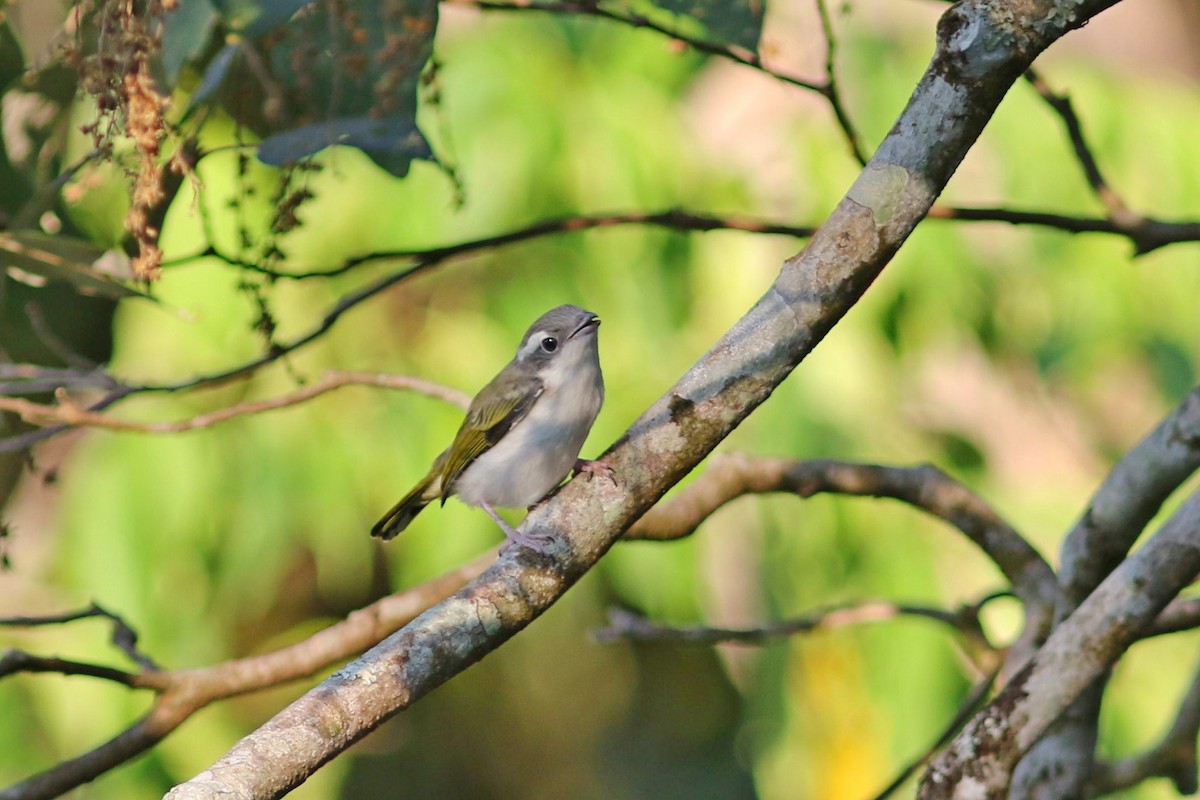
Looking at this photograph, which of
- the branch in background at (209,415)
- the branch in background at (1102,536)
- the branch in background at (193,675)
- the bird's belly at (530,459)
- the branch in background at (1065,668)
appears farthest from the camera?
the bird's belly at (530,459)

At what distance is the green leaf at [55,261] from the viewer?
2930mm

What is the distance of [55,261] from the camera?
2.93m

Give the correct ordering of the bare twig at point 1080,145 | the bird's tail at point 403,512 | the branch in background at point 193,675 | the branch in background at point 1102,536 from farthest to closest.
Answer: the bird's tail at point 403,512 → the bare twig at point 1080,145 → the branch in background at point 1102,536 → the branch in background at point 193,675

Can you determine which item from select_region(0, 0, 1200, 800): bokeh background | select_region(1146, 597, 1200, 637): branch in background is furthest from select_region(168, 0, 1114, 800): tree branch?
select_region(0, 0, 1200, 800): bokeh background

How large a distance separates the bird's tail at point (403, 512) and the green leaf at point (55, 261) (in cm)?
127

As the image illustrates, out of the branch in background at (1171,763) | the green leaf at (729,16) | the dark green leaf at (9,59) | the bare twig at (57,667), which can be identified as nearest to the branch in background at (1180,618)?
the branch in background at (1171,763)

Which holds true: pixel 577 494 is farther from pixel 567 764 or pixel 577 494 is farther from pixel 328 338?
pixel 567 764

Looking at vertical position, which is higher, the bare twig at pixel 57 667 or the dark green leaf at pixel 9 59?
the dark green leaf at pixel 9 59

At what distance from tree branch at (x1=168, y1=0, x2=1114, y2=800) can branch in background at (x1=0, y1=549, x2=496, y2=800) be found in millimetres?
1078

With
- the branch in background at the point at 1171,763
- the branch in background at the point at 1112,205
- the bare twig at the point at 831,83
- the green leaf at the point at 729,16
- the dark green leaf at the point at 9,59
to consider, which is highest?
the dark green leaf at the point at 9,59

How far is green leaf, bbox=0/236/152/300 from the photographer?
115 inches

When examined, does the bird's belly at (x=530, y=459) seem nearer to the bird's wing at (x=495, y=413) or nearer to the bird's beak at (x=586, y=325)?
the bird's wing at (x=495, y=413)

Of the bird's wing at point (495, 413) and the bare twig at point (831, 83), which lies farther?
the bird's wing at point (495, 413)

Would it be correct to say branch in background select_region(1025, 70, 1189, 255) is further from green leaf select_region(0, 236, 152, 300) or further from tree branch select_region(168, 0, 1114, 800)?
green leaf select_region(0, 236, 152, 300)
